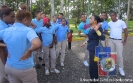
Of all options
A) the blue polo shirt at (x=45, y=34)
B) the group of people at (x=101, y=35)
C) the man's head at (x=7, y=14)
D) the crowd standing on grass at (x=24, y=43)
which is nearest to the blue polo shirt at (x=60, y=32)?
the group of people at (x=101, y=35)

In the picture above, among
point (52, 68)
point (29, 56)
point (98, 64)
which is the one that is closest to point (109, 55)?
point (98, 64)

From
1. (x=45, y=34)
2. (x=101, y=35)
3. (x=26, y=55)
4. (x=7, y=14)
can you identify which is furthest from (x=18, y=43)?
(x=45, y=34)

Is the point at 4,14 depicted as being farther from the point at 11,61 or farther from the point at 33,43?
the point at 33,43

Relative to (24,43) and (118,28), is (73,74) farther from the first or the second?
(24,43)

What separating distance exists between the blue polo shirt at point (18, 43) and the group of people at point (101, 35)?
2.00 m

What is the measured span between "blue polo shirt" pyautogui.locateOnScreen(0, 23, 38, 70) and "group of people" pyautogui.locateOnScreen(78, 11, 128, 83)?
6.55 feet

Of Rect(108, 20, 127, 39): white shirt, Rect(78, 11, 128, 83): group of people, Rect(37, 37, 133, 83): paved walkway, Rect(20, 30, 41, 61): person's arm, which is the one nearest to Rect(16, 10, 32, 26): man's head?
Rect(20, 30, 41, 61): person's arm

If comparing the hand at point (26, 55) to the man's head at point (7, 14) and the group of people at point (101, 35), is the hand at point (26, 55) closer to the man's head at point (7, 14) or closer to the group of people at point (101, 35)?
the man's head at point (7, 14)

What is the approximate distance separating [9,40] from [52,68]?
3118 mm

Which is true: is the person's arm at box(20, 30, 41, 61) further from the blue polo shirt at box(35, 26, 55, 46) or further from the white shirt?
the white shirt

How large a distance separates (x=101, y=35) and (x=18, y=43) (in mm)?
2199

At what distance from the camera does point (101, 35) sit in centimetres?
416

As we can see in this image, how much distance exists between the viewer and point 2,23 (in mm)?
3295

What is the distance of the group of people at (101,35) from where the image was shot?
4260 millimetres
